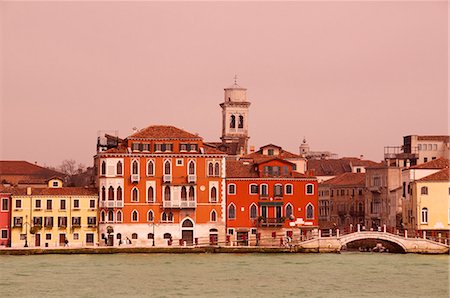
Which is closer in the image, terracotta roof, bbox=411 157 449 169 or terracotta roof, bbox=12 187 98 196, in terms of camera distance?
terracotta roof, bbox=12 187 98 196

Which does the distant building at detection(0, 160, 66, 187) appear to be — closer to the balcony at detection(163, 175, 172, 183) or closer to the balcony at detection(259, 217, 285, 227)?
the balcony at detection(163, 175, 172, 183)

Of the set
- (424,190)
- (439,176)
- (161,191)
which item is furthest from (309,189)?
(161,191)

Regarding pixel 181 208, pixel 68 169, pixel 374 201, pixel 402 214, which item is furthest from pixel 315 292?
pixel 68 169

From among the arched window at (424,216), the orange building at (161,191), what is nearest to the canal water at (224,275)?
the orange building at (161,191)

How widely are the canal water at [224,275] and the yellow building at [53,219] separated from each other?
5827 mm

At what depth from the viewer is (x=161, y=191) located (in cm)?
7331

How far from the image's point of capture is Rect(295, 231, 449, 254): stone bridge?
69562 mm

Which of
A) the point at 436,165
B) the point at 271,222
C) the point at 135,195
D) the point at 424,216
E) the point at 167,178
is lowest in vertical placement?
the point at 271,222

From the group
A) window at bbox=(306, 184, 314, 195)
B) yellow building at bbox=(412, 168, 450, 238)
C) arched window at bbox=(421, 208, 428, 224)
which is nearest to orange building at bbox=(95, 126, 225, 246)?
window at bbox=(306, 184, 314, 195)

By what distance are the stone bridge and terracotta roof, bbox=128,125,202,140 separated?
8.40 metres

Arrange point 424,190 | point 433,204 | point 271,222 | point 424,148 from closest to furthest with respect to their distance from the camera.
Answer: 1. point 433,204
2. point 424,190
3. point 271,222
4. point 424,148

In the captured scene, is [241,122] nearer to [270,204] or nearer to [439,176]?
[270,204]

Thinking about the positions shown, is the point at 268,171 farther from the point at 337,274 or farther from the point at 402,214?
the point at 337,274

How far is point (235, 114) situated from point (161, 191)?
120 ft
